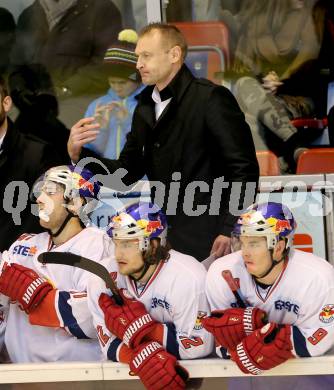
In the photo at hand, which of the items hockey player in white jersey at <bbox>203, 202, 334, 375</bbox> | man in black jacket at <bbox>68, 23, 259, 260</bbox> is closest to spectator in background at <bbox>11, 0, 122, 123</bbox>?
man in black jacket at <bbox>68, 23, 259, 260</bbox>

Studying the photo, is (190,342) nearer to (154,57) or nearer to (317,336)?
(317,336)

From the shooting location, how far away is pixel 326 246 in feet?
14.4

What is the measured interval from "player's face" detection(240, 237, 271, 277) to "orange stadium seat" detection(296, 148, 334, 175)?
163 centimetres

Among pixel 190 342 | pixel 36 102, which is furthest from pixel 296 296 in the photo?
pixel 36 102

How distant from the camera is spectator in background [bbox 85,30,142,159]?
17.1 ft

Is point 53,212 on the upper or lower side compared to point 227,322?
upper

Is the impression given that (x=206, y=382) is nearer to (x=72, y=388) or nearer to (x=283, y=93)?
(x=72, y=388)

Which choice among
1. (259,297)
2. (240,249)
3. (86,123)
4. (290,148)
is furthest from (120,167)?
(290,148)

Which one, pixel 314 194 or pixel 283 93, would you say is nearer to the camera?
pixel 314 194

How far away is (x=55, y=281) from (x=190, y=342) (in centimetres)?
63

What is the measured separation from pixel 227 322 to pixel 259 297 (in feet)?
0.66

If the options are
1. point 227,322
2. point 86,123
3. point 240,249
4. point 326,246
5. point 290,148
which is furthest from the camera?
point 290,148

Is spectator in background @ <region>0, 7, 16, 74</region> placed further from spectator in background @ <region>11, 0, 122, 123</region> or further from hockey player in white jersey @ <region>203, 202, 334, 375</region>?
hockey player in white jersey @ <region>203, 202, 334, 375</region>

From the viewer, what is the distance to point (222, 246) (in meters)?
3.85
